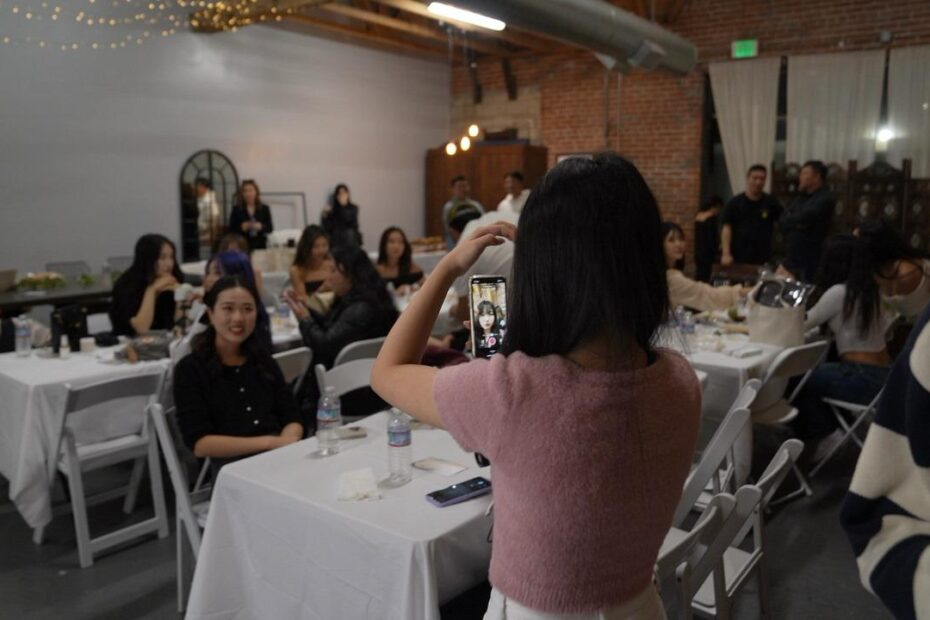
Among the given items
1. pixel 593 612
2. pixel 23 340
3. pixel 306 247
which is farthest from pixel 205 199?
pixel 593 612

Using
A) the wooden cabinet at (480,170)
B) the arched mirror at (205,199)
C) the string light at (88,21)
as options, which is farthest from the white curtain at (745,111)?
the arched mirror at (205,199)

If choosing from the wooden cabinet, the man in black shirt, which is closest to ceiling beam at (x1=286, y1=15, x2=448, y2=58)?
the wooden cabinet

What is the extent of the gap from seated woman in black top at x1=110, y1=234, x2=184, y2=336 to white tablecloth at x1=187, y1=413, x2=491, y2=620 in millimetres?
2665

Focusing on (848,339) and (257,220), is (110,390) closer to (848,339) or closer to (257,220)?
(848,339)

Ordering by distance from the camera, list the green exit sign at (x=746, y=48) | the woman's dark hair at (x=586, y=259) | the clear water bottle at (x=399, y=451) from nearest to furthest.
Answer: the woman's dark hair at (x=586, y=259) < the clear water bottle at (x=399, y=451) < the green exit sign at (x=746, y=48)

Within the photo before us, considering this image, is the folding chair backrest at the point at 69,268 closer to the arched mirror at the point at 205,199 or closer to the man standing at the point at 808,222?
the arched mirror at the point at 205,199

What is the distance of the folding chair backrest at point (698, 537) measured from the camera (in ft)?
5.96

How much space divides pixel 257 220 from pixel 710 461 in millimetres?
7872

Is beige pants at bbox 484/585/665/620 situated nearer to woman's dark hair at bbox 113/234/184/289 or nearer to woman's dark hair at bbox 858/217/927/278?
woman's dark hair at bbox 858/217/927/278

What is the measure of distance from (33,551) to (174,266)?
2156mm

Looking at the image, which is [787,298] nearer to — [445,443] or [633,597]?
[445,443]

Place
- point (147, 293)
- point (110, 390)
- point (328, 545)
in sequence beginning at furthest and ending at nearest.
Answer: point (147, 293) → point (110, 390) → point (328, 545)

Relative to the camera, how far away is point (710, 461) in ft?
8.08

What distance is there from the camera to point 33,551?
3.50 metres
